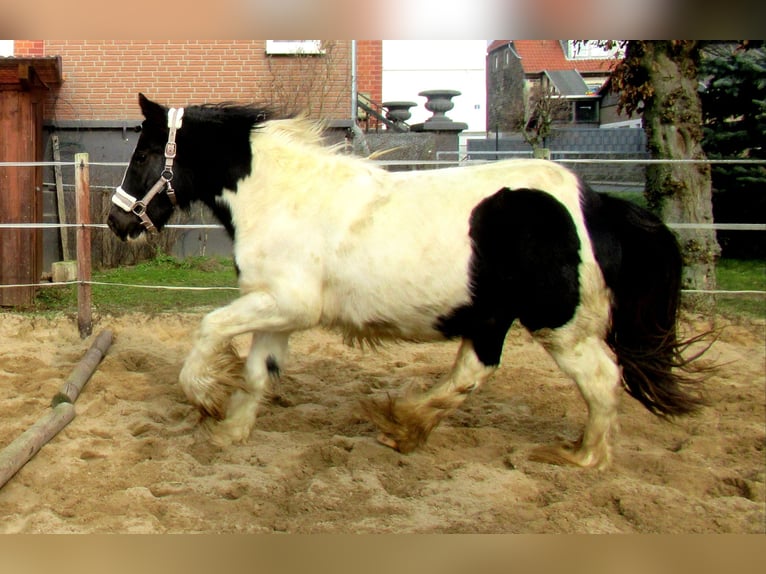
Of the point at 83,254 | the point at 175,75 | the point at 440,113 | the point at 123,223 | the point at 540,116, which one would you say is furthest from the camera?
the point at 540,116

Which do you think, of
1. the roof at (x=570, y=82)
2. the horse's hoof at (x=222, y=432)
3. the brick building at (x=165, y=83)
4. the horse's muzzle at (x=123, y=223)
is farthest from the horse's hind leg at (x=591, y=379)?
the roof at (x=570, y=82)

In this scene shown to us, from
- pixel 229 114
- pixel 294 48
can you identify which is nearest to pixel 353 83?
pixel 294 48

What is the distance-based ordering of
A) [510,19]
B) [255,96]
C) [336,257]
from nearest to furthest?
[510,19] < [336,257] < [255,96]

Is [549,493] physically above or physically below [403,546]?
below

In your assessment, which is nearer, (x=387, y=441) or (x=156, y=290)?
(x=387, y=441)

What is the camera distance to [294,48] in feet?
35.8

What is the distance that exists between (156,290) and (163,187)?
4.61 metres

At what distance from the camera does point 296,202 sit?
4051mm

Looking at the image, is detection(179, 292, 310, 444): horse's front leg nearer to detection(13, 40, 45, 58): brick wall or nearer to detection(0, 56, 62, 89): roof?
detection(0, 56, 62, 89): roof

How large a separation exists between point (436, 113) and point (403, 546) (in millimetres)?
10808

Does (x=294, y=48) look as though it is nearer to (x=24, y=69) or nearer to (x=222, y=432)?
(x=24, y=69)

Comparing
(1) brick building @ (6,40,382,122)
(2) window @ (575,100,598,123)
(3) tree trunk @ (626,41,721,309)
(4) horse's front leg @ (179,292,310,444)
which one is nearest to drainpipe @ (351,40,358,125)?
(1) brick building @ (6,40,382,122)

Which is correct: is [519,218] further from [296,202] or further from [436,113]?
[436,113]

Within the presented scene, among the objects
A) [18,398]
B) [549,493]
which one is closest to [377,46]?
[18,398]
